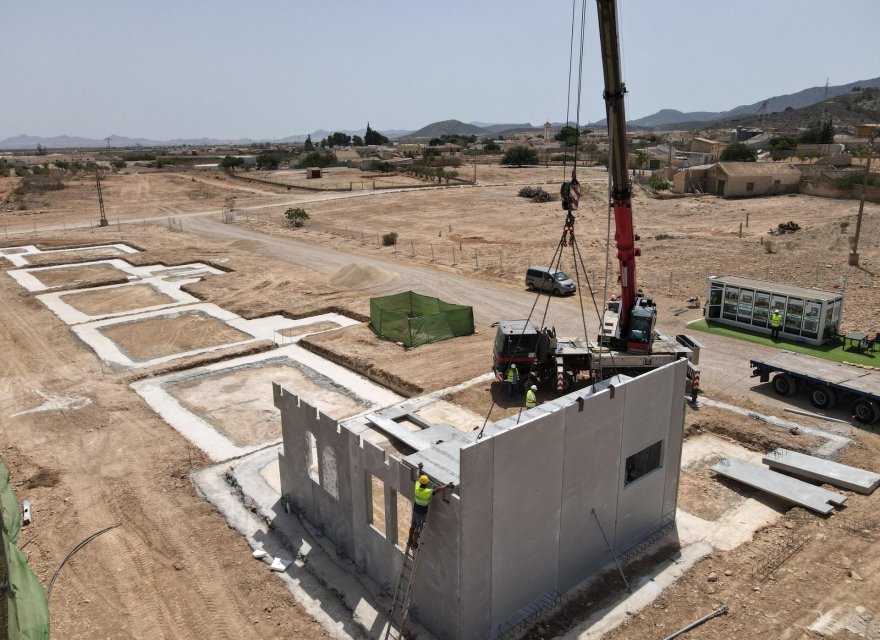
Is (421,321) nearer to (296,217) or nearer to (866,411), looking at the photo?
(866,411)

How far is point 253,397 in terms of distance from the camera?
20875 millimetres

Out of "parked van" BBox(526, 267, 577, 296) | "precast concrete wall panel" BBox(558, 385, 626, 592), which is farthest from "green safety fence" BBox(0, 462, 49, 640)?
"parked van" BBox(526, 267, 577, 296)

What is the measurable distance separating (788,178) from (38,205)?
266 ft

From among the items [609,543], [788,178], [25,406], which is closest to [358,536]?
[609,543]

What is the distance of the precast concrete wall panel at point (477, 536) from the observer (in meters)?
9.35

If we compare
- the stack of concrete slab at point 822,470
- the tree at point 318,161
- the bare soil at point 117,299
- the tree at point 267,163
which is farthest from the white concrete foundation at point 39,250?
the tree at point 267,163

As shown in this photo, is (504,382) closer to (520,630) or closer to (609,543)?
(609,543)

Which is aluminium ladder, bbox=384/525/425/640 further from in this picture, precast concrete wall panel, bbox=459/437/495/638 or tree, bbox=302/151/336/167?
tree, bbox=302/151/336/167

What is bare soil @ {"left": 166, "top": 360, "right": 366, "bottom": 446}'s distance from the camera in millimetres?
18688

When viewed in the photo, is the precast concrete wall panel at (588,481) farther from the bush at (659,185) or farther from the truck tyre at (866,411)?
the bush at (659,185)

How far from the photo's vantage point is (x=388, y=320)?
25.9 meters

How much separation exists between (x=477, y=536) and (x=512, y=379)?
10.2 m

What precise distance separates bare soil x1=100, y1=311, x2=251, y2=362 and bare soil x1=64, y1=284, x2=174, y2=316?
2.97 m

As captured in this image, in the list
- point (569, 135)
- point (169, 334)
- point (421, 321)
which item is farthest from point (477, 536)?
point (569, 135)
